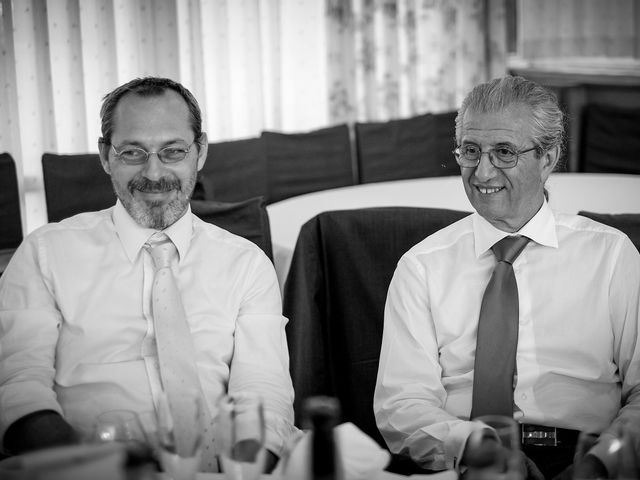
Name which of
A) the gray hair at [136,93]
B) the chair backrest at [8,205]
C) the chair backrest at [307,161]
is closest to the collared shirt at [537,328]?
the gray hair at [136,93]

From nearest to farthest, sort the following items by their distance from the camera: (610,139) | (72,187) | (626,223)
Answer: (626,223)
(72,187)
(610,139)

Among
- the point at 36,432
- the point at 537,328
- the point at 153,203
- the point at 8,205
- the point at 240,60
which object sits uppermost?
the point at 240,60

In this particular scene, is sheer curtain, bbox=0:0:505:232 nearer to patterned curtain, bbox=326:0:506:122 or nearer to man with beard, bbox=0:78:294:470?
patterned curtain, bbox=326:0:506:122

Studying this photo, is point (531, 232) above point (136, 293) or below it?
above

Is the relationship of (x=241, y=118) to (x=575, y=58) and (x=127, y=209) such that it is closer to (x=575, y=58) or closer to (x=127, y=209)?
(x=575, y=58)

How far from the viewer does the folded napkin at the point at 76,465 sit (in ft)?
3.38

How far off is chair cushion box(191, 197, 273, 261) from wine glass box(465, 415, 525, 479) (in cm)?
114

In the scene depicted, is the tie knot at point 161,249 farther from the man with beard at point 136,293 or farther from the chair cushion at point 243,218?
the chair cushion at point 243,218

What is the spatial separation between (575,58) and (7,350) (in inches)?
205

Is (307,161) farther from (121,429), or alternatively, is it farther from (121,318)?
(121,429)

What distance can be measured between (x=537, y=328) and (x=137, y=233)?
Result: 3.14 ft

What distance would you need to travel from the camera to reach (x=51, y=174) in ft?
11.5

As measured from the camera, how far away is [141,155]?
6.53 ft

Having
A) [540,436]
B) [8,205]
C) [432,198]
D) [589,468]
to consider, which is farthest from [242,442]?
[8,205]
